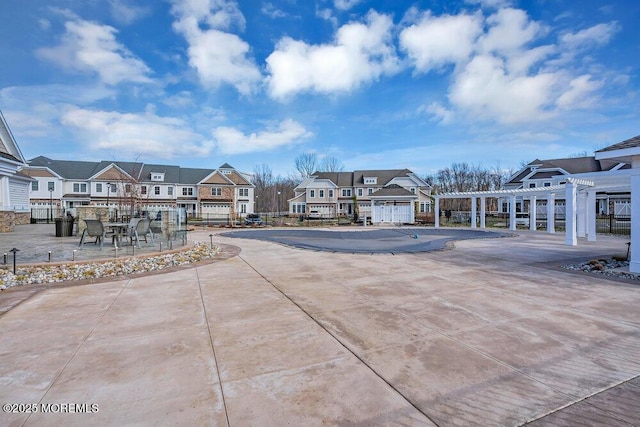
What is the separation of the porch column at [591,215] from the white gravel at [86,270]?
18293mm

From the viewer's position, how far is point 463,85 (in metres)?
16.3

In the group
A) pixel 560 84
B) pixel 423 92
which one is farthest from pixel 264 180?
pixel 560 84

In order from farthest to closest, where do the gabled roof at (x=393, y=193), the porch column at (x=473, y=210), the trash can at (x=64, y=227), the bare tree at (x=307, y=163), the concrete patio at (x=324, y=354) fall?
the bare tree at (x=307, y=163) < the gabled roof at (x=393, y=193) < the porch column at (x=473, y=210) < the trash can at (x=64, y=227) < the concrete patio at (x=324, y=354)

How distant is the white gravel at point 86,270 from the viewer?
6133 millimetres

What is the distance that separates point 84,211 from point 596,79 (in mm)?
23934

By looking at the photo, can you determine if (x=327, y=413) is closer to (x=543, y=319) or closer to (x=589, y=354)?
(x=589, y=354)

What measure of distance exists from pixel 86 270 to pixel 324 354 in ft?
20.5

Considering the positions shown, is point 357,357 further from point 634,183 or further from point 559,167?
point 559,167

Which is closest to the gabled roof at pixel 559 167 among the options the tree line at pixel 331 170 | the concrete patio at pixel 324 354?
the tree line at pixel 331 170

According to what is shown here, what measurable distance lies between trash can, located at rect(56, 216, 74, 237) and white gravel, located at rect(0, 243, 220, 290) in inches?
282

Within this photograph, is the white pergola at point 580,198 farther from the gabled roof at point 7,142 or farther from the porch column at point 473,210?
the gabled roof at point 7,142

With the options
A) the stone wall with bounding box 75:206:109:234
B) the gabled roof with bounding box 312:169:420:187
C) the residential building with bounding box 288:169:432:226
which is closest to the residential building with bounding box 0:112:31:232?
the stone wall with bounding box 75:206:109:234

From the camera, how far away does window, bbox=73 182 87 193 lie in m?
38.3

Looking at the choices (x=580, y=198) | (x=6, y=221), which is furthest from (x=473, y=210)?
(x=6, y=221)
